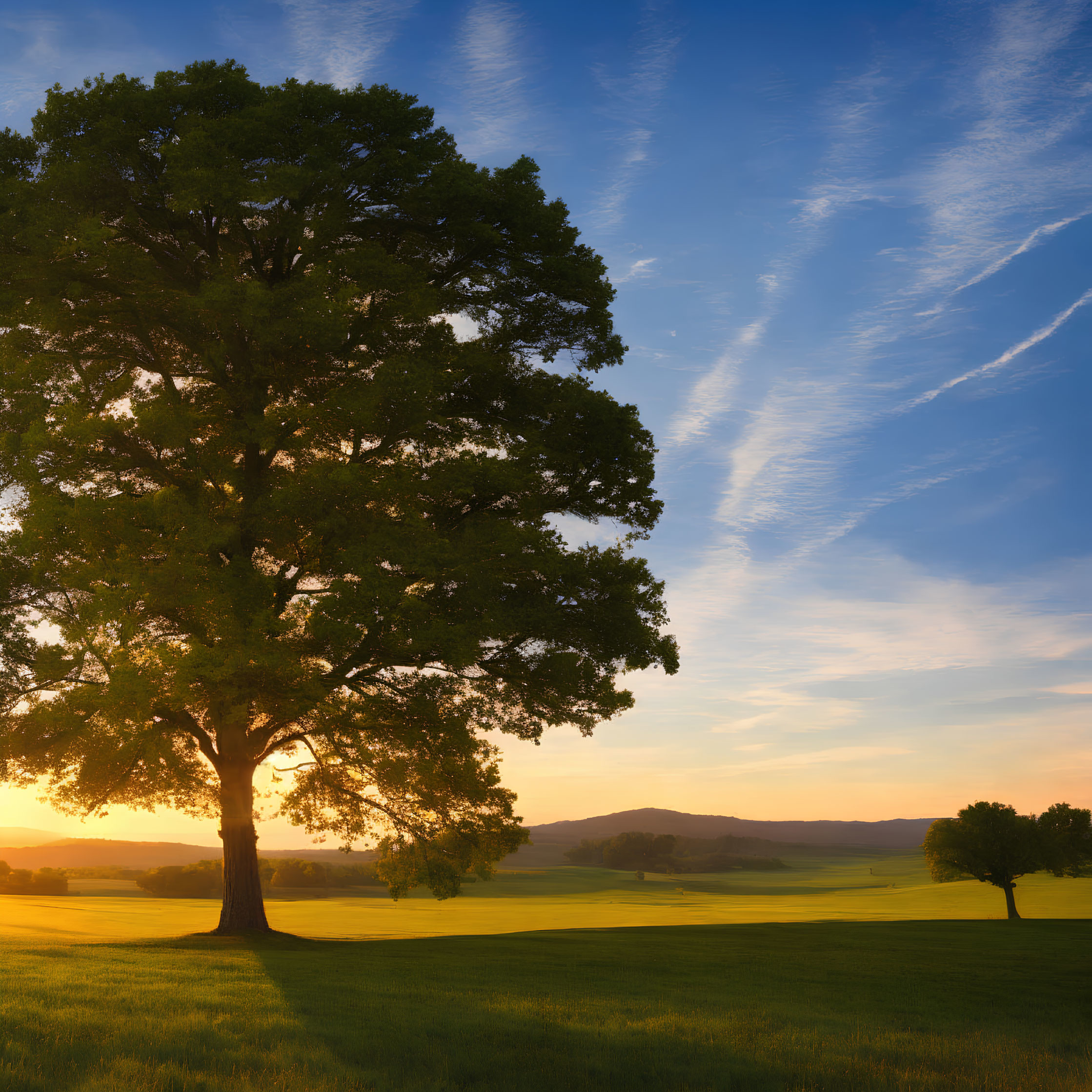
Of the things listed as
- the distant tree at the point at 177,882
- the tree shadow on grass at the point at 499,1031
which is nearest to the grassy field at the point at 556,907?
the distant tree at the point at 177,882

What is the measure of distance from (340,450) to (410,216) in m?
6.49

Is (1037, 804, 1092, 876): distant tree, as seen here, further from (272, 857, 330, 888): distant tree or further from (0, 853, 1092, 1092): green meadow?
(272, 857, 330, 888): distant tree

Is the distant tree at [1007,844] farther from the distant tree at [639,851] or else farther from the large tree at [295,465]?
the distant tree at [639,851]

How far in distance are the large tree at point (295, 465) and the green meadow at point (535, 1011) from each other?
192 inches

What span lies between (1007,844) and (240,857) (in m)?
47.9

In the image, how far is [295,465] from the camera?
21.2 metres

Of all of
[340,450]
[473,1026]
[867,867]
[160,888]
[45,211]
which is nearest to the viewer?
[473,1026]

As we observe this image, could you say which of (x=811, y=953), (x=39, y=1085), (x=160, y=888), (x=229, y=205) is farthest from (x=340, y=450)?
(x=160, y=888)

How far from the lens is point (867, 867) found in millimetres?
156875

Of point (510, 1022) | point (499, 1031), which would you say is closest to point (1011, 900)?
point (510, 1022)

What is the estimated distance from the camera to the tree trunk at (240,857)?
890 inches

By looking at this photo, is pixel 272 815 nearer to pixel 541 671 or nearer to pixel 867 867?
pixel 541 671

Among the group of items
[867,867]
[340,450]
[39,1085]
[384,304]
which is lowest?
[867,867]

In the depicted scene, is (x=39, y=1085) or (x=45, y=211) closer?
(x=39, y=1085)
